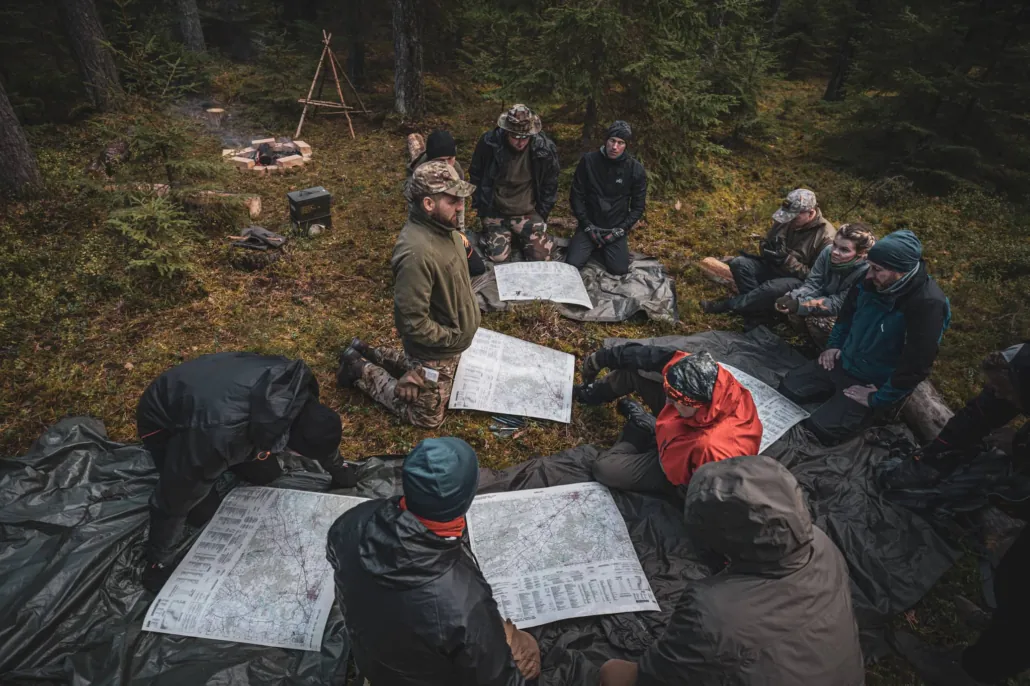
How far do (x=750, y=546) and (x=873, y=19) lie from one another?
12.8 meters

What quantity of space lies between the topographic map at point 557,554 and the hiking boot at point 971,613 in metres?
1.83

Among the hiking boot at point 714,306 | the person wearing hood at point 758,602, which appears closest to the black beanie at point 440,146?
the hiking boot at point 714,306

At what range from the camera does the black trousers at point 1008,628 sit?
2566mm

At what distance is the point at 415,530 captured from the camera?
186 cm

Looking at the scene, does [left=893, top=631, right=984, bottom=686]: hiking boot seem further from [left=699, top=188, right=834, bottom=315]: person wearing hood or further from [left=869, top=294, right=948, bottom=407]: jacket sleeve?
[left=699, top=188, right=834, bottom=315]: person wearing hood

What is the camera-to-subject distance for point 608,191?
19.7 ft

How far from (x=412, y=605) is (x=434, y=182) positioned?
2.43 meters

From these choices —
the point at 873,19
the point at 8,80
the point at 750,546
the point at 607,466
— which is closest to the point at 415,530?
the point at 750,546

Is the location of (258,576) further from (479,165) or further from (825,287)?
(825,287)

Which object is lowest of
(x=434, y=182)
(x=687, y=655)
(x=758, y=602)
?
(x=687, y=655)

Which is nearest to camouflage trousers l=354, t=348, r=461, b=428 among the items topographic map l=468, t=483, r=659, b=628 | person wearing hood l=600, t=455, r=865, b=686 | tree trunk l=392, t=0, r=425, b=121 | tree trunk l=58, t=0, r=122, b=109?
topographic map l=468, t=483, r=659, b=628

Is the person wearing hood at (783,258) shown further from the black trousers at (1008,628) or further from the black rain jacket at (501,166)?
the black trousers at (1008,628)

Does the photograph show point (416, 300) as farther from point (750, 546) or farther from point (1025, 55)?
point (1025, 55)

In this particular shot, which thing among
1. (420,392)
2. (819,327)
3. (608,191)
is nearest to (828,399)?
(819,327)
